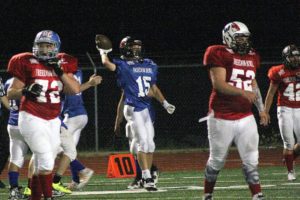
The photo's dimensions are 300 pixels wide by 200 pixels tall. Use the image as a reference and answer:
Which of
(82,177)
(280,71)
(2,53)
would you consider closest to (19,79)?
(82,177)

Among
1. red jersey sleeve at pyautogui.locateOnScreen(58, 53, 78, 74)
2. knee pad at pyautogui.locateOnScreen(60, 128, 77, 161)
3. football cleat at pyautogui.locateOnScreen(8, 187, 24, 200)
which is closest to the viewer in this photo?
red jersey sleeve at pyautogui.locateOnScreen(58, 53, 78, 74)

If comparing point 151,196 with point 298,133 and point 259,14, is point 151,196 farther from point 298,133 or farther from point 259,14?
point 259,14

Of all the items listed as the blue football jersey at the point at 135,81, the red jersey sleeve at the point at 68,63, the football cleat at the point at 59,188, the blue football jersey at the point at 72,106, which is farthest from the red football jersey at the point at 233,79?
the blue football jersey at the point at 72,106

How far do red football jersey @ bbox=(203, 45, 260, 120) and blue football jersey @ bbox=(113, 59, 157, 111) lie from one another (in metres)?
2.53

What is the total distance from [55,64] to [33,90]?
324 mm

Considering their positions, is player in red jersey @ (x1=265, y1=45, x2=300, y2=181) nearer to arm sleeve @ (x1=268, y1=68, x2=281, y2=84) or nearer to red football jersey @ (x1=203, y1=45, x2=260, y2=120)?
arm sleeve @ (x1=268, y1=68, x2=281, y2=84)

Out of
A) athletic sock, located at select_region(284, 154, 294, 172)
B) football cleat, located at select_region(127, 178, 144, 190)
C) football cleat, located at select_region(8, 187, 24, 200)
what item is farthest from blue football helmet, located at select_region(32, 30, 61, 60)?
athletic sock, located at select_region(284, 154, 294, 172)

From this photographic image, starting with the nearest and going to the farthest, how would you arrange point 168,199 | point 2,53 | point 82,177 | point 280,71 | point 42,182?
point 42,182
point 168,199
point 82,177
point 280,71
point 2,53

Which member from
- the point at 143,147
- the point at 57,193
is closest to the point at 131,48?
the point at 143,147

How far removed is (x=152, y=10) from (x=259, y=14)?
3.14m

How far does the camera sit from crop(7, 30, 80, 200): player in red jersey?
26.1 feet

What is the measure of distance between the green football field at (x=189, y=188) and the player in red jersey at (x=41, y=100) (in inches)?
69.0

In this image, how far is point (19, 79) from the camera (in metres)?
8.09

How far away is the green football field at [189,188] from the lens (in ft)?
31.6
